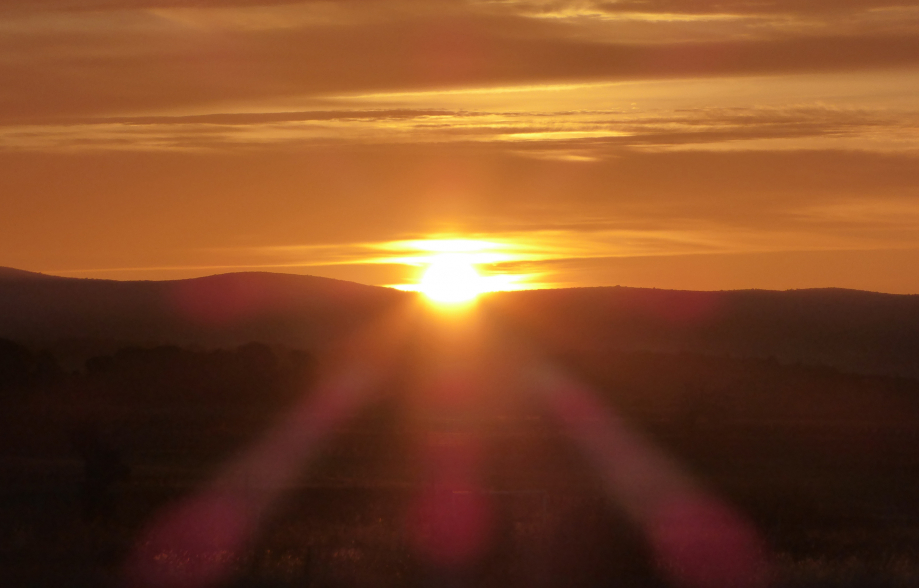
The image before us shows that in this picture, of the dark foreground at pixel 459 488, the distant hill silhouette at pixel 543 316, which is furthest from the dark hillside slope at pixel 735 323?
the dark foreground at pixel 459 488

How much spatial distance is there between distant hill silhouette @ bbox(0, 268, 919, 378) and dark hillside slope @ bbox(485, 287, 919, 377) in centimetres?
11

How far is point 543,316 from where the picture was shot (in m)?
94.6

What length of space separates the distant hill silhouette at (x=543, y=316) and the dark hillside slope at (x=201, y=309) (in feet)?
0.36

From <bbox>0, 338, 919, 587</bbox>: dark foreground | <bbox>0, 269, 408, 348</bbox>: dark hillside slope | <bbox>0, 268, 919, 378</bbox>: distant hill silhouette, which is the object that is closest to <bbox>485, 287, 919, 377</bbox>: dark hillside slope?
<bbox>0, 268, 919, 378</bbox>: distant hill silhouette

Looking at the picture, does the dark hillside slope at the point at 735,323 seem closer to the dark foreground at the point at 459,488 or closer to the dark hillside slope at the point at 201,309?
the dark hillside slope at the point at 201,309

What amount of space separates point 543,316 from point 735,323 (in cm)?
1521

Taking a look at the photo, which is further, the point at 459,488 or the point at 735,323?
the point at 735,323

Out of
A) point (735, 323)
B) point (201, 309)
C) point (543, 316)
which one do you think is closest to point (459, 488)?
point (543, 316)

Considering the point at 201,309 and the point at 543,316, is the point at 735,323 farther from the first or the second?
the point at 201,309

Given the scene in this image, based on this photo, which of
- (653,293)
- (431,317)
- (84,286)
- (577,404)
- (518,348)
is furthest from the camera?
(84,286)

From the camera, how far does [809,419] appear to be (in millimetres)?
39812

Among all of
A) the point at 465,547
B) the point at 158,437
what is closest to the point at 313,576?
the point at 465,547

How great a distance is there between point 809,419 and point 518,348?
31.4m

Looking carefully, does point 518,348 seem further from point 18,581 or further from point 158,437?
point 18,581
